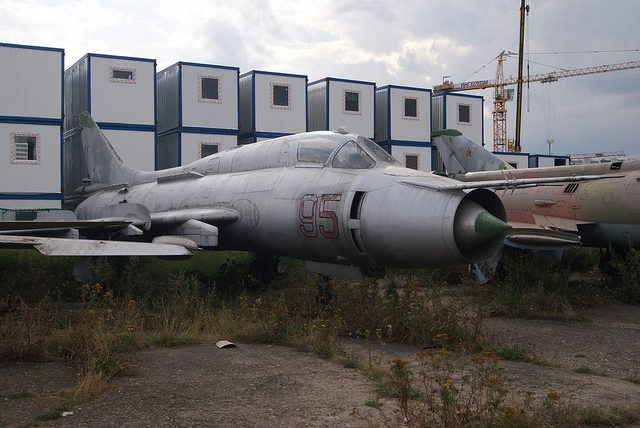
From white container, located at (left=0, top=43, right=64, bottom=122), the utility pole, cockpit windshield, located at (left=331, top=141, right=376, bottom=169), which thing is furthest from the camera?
the utility pole

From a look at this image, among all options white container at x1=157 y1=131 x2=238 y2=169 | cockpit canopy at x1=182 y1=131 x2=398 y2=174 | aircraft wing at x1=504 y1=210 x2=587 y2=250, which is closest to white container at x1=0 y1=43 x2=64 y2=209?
white container at x1=157 y1=131 x2=238 y2=169

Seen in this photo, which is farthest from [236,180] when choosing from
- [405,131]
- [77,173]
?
[405,131]

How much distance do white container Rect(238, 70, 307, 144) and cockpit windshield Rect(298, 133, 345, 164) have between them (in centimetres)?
1731

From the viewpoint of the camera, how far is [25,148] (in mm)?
22469

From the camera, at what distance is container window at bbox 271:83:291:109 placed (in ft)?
88.5

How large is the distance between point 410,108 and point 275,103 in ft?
26.4

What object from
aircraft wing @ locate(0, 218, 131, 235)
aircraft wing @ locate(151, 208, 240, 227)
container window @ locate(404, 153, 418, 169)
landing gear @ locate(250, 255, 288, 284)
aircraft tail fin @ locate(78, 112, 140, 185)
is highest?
container window @ locate(404, 153, 418, 169)

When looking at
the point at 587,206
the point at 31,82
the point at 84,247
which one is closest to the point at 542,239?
the point at 587,206

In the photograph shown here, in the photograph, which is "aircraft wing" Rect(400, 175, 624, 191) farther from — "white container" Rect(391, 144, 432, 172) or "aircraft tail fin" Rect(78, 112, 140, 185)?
"white container" Rect(391, 144, 432, 172)

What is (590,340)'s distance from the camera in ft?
26.9

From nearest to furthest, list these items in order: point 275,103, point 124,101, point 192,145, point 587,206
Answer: point 587,206 < point 124,101 < point 192,145 < point 275,103

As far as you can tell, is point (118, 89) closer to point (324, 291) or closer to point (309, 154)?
point (309, 154)

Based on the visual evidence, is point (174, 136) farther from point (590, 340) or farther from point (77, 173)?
point (590, 340)

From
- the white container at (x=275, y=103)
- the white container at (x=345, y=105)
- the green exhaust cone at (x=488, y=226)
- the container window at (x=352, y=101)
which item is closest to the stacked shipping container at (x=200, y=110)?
the white container at (x=275, y=103)
